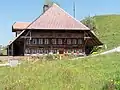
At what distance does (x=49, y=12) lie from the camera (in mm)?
54625

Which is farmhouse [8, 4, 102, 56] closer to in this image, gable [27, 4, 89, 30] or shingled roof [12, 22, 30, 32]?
gable [27, 4, 89, 30]

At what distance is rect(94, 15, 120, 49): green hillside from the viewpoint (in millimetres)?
76875

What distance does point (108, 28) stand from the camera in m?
93.9

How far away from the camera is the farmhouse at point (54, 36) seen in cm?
5141

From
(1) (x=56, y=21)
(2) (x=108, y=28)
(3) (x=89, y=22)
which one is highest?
(3) (x=89, y=22)

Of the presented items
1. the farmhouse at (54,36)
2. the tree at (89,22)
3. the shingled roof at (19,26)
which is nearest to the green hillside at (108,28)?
the tree at (89,22)

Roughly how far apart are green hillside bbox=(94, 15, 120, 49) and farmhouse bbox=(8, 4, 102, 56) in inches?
780

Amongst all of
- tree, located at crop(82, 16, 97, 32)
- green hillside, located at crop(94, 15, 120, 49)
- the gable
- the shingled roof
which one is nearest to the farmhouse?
the gable

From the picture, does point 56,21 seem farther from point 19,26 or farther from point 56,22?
point 19,26

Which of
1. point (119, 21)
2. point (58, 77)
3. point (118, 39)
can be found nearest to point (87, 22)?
point (118, 39)

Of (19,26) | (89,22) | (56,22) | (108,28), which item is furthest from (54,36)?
(108,28)

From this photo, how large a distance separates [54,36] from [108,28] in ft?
146

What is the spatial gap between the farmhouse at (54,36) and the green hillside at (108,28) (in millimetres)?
19801

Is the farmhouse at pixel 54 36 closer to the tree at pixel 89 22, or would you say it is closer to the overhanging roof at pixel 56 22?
the overhanging roof at pixel 56 22
